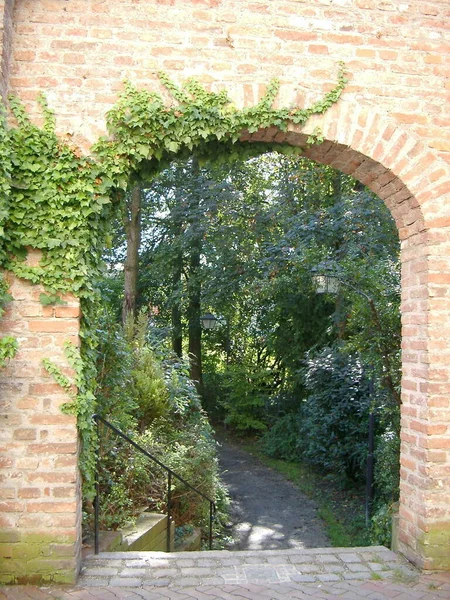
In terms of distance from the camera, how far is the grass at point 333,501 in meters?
7.06

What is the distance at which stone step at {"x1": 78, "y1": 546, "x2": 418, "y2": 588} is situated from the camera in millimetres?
3443

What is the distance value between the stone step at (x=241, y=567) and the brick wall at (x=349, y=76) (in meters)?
0.31

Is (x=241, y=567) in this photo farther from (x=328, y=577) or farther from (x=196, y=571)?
(x=328, y=577)

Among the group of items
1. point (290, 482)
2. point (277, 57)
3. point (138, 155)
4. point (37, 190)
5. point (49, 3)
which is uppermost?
point (49, 3)

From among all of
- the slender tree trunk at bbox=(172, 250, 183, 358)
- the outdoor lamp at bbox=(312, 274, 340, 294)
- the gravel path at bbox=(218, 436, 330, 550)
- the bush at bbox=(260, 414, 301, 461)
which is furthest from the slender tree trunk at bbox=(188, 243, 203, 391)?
the outdoor lamp at bbox=(312, 274, 340, 294)

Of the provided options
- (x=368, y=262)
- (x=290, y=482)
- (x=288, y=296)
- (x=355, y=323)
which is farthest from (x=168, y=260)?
(x=355, y=323)

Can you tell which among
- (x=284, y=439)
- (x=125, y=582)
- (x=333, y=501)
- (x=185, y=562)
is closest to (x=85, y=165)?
(x=125, y=582)

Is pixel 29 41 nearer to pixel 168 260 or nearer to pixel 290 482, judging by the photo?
pixel 290 482

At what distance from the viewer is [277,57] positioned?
140 inches

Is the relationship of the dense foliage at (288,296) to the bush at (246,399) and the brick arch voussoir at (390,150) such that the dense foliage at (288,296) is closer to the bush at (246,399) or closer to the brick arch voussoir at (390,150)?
the bush at (246,399)

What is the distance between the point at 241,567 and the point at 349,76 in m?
3.33

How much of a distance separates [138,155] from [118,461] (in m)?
3.33

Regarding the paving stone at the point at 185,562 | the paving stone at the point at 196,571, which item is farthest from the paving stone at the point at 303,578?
the paving stone at the point at 185,562

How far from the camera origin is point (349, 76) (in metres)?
3.60
